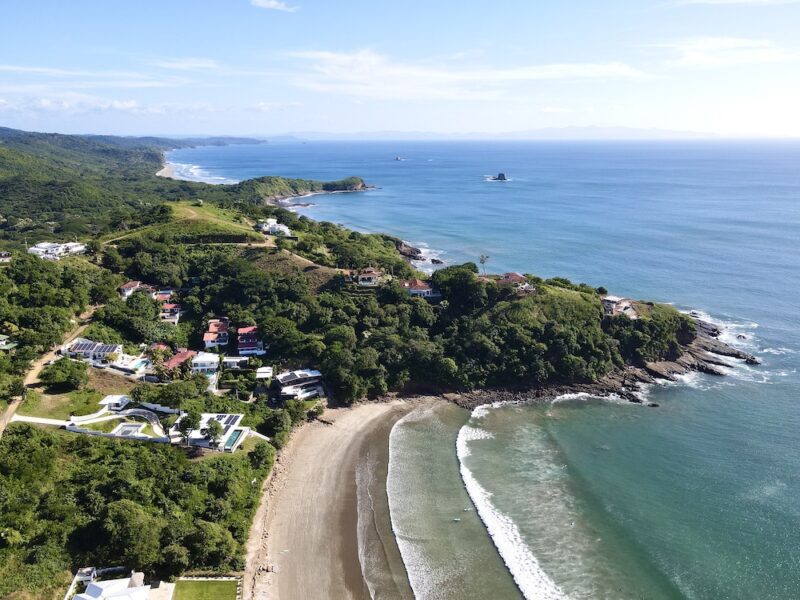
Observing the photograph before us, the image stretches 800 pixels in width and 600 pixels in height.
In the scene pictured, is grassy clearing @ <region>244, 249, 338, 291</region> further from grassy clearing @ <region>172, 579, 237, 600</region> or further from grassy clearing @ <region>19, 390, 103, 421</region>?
grassy clearing @ <region>172, 579, 237, 600</region>

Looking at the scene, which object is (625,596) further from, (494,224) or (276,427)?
(494,224)

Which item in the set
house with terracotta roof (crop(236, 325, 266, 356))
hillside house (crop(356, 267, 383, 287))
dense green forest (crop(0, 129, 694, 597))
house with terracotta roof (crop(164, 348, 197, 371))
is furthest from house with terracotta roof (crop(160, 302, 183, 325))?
hillside house (crop(356, 267, 383, 287))

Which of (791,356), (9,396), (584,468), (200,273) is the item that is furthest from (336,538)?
(791,356)

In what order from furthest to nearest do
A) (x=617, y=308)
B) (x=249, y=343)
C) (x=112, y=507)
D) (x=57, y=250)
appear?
(x=57, y=250)
(x=617, y=308)
(x=249, y=343)
(x=112, y=507)

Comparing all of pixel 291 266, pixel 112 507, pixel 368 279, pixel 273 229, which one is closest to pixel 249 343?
pixel 291 266

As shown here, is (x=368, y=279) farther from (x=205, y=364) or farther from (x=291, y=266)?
(x=205, y=364)

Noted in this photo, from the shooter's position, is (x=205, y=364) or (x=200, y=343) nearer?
(x=205, y=364)

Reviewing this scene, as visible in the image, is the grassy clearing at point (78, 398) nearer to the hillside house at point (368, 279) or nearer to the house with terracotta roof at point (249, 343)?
the house with terracotta roof at point (249, 343)
